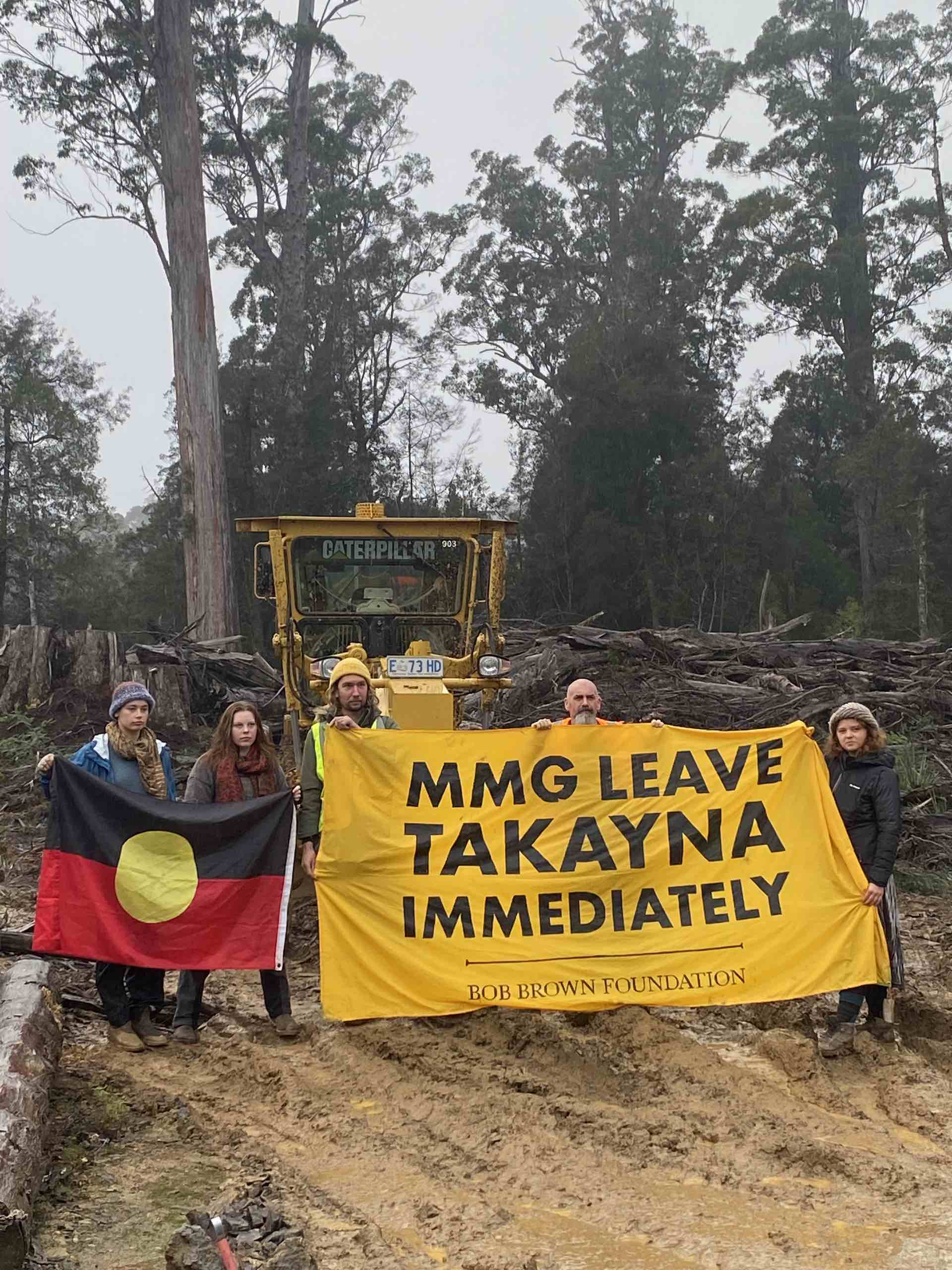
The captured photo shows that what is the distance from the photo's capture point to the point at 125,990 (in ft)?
19.9

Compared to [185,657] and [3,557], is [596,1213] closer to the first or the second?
[185,657]

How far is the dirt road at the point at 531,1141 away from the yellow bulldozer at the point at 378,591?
133 inches

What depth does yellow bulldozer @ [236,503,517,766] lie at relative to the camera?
9.44 m

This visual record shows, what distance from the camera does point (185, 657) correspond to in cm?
1625

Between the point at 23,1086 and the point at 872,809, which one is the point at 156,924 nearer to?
the point at 23,1086

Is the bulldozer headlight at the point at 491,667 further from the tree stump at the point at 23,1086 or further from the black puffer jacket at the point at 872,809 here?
the tree stump at the point at 23,1086

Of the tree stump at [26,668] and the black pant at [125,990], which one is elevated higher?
the tree stump at [26,668]

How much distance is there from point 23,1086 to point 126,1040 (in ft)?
4.00

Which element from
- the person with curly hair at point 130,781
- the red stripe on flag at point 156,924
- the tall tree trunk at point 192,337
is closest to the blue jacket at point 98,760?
the person with curly hair at point 130,781

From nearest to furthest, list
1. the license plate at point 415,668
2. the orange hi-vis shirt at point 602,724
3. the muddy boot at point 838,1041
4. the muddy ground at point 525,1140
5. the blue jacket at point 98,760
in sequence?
1. the muddy ground at point 525,1140
2. the muddy boot at point 838,1041
3. the blue jacket at point 98,760
4. the orange hi-vis shirt at point 602,724
5. the license plate at point 415,668

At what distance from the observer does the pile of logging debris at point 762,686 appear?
417 inches

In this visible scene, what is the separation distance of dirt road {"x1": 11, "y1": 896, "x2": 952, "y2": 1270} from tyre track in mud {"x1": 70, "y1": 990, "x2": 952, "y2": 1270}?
1 cm

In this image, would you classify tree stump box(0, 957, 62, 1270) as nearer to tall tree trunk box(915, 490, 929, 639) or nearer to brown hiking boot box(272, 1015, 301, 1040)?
brown hiking boot box(272, 1015, 301, 1040)

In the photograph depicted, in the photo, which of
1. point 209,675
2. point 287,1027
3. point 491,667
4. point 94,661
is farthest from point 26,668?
point 287,1027
